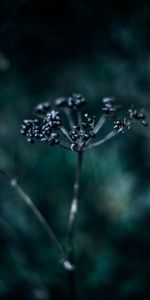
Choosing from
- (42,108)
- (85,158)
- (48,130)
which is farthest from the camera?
(85,158)

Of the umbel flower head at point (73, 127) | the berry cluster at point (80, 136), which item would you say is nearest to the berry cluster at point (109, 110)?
the umbel flower head at point (73, 127)

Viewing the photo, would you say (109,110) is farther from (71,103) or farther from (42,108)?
(42,108)

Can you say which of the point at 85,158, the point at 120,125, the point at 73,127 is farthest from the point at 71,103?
the point at 85,158

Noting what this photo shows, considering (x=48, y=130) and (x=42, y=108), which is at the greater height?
(x=42, y=108)

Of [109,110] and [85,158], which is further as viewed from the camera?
[85,158]

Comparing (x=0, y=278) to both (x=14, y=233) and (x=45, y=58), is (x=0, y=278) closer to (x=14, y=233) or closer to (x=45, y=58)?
(x=14, y=233)

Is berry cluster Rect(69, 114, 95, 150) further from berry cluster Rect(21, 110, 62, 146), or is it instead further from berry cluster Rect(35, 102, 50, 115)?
berry cluster Rect(35, 102, 50, 115)

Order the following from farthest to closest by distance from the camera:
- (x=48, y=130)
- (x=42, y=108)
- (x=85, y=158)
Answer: (x=85, y=158) < (x=42, y=108) < (x=48, y=130)

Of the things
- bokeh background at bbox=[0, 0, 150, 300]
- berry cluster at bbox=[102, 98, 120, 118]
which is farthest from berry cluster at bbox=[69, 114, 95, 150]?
bokeh background at bbox=[0, 0, 150, 300]

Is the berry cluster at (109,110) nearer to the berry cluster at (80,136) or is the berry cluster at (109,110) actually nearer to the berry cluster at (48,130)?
the berry cluster at (80,136)
